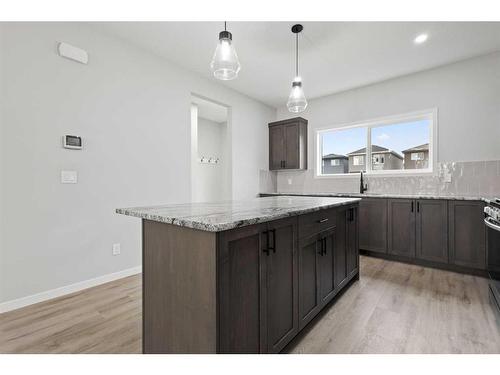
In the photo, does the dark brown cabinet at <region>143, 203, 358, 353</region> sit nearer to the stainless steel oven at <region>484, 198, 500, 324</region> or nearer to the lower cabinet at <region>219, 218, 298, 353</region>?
the lower cabinet at <region>219, 218, 298, 353</region>

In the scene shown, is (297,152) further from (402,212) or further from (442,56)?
(442,56)

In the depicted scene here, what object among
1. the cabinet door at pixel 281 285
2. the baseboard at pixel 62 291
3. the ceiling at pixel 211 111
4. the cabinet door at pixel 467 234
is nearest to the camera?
the cabinet door at pixel 281 285

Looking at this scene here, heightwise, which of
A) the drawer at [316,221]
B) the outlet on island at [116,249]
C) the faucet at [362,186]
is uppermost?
the faucet at [362,186]

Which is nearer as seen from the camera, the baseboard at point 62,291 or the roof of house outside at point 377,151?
the baseboard at point 62,291

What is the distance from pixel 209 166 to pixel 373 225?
167 inches

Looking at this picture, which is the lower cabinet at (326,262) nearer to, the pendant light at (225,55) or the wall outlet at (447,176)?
the pendant light at (225,55)

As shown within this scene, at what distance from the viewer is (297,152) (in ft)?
15.7

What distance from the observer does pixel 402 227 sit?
3.30 meters

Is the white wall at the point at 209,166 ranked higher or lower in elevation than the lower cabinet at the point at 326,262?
higher

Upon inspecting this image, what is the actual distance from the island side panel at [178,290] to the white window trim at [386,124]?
12.5 feet

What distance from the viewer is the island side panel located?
3.56 feet

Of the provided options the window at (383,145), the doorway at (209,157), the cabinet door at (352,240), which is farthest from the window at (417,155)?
the doorway at (209,157)

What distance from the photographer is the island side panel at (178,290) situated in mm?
1084
